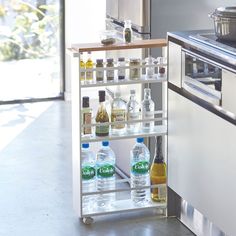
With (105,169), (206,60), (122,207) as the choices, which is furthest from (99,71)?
(122,207)

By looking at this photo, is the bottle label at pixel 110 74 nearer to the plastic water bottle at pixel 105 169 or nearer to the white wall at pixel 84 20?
the plastic water bottle at pixel 105 169

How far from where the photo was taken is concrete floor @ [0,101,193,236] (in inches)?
147

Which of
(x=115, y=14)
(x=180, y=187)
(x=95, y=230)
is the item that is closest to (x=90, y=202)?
(x=95, y=230)

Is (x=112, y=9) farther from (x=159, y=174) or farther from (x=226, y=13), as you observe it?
(x=226, y=13)

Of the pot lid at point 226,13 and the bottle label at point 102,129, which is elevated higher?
the pot lid at point 226,13

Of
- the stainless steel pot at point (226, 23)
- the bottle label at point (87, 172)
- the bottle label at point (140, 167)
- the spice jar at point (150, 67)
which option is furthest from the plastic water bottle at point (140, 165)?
the stainless steel pot at point (226, 23)

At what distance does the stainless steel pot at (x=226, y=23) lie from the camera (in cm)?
333

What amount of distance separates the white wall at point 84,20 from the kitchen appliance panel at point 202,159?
2252 millimetres

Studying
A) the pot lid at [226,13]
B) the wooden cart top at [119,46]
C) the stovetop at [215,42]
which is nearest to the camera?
the stovetop at [215,42]

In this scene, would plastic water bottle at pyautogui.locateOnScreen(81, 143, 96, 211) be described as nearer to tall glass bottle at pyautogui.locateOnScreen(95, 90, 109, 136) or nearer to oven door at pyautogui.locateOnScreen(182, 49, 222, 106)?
tall glass bottle at pyautogui.locateOnScreen(95, 90, 109, 136)

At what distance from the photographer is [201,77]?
11.2ft

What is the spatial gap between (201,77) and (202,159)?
1.18ft

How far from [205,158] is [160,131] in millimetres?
528

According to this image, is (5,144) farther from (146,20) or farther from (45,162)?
(146,20)
